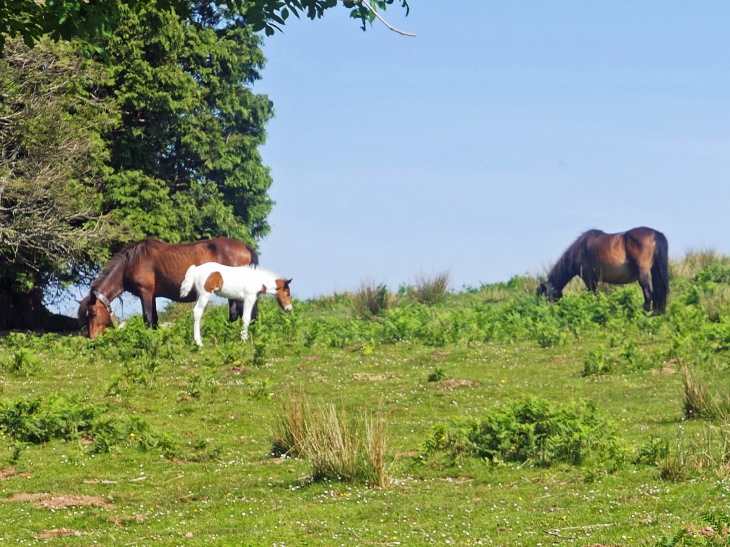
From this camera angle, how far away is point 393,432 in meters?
12.3

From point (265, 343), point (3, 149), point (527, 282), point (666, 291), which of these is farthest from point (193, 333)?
point (527, 282)

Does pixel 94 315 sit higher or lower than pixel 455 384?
higher

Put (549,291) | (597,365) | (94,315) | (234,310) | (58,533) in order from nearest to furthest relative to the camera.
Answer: (58,533) → (597,365) → (94,315) → (234,310) → (549,291)

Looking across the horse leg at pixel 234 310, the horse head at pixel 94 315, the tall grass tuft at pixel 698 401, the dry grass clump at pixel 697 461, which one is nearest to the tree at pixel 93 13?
the dry grass clump at pixel 697 461

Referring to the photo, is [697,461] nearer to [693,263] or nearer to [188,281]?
[188,281]

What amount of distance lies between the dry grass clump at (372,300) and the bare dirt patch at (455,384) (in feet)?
40.0

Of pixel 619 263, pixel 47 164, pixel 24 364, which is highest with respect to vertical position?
pixel 47 164

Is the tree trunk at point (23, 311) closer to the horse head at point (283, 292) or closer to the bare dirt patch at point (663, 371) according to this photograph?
the horse head at point (283, 292)

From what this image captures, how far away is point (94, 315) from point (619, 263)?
1611 centimetres

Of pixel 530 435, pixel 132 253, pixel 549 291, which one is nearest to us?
pixel 530 435

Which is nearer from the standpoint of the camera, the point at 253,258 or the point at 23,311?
the point at 253,258

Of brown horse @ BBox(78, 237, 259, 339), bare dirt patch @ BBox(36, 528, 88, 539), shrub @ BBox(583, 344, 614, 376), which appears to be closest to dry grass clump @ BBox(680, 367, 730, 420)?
shrub @ BBox(583, 344, 614, 376)

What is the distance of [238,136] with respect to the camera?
32.7m

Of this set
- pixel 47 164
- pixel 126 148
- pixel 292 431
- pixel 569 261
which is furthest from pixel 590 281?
pixel 292 431
